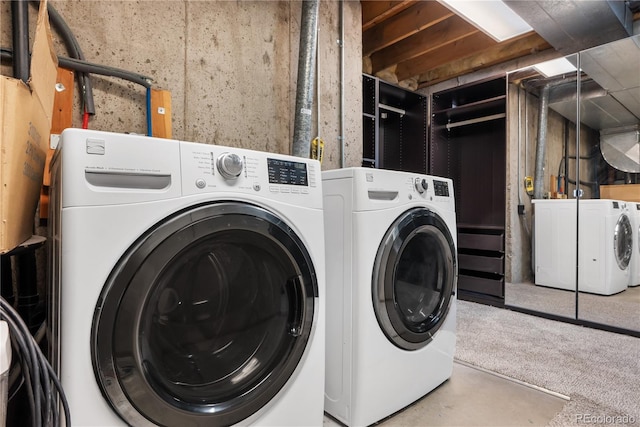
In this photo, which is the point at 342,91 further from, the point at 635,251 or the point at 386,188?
the point at 635,251

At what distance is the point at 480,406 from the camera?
4.85ft

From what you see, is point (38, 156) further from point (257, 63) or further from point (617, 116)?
point (617, 116)

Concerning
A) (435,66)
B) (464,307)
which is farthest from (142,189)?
(435,66)

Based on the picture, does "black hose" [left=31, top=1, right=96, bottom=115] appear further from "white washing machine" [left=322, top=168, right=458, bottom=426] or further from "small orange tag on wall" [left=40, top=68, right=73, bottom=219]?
"white washing machine" [left=322, top=168, right=458, bottom=426]

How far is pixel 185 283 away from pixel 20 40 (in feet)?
3.66

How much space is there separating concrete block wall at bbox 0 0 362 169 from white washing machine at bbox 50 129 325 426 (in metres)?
0.75

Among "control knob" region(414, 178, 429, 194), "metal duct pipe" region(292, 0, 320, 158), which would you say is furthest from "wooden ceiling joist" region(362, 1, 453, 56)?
"control knob" region(414, 178, 429, 194)

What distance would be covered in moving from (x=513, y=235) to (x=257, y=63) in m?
2.58

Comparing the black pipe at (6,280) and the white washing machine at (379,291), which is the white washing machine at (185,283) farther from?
the black pipe at (6,280)

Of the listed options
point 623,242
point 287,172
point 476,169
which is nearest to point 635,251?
point 623,242

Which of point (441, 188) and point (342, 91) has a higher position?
point (342, 91)

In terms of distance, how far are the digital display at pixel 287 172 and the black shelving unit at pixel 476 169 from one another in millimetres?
2572

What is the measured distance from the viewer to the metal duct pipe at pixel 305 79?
5.95ft

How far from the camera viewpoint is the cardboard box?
0.78 metres
